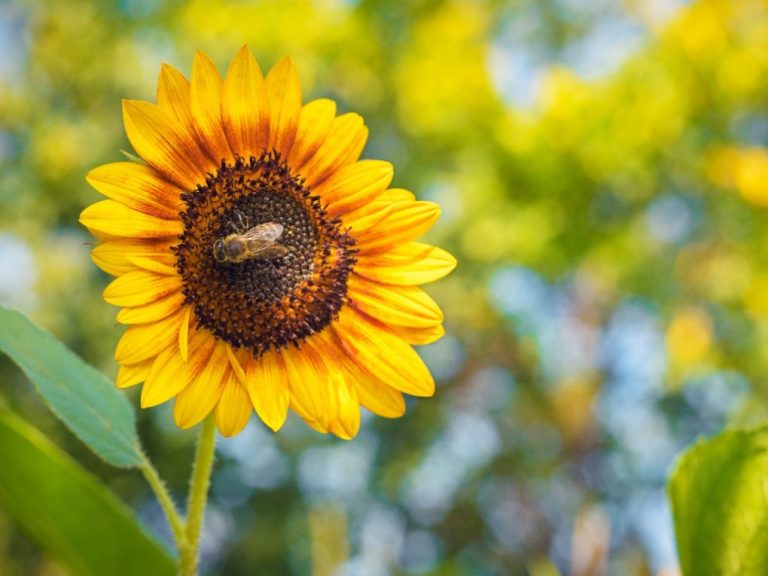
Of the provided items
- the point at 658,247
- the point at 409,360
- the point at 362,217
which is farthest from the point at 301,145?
the point at 658,247

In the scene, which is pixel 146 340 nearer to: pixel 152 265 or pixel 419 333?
pixel 152 265

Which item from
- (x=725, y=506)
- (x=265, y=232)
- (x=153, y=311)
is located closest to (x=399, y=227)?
(x=265, y=232)

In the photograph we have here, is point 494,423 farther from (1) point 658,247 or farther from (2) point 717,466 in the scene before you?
(2) point 717,466

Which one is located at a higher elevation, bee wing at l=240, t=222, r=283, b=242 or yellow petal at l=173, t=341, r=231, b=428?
bee wing at l=240, t=222, r=283, b=242

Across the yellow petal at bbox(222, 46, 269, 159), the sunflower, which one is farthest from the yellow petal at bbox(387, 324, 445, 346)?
the yellow petal at bbox(222, 46, 269, 159)

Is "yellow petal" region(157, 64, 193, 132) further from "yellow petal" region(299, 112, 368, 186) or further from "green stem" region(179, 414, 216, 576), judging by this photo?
"green stem" region(179, 414, 216, 576)
